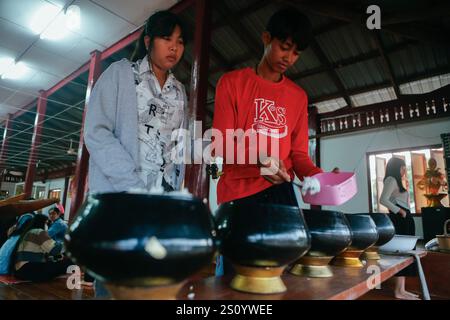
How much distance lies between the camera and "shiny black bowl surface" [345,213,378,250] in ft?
3.08

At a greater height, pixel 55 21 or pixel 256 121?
pixel 55 21

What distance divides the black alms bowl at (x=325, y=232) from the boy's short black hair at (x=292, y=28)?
1.96 feet

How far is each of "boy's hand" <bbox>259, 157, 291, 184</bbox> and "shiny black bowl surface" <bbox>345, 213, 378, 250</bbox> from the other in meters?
0.27

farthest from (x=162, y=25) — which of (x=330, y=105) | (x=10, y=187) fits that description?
(x=10, y=187)

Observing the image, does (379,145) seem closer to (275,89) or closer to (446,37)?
(446,37)

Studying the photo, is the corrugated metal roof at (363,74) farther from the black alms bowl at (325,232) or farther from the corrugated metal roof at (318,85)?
the black alms bowl at (325,232)

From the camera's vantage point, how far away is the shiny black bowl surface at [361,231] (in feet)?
3.08

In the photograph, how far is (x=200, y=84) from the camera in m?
3.33

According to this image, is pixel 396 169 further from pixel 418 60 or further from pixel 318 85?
pixel 318 85

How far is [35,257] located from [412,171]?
574 cm

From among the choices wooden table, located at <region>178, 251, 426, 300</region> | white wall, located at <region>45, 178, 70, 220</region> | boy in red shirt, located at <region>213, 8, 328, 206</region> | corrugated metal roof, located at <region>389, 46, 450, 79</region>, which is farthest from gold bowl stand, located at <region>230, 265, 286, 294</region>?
white wall, located at <region>45, 178, 70, 220</region>

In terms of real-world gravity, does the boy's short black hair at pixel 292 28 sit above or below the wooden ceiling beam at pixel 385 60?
below

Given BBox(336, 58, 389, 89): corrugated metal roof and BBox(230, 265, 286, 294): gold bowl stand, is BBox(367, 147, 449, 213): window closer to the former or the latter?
BBox(336, 58, 389, 89): corrugated metal roof

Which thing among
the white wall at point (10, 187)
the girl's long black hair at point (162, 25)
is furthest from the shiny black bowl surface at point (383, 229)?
the white wall at point (10, 187)
